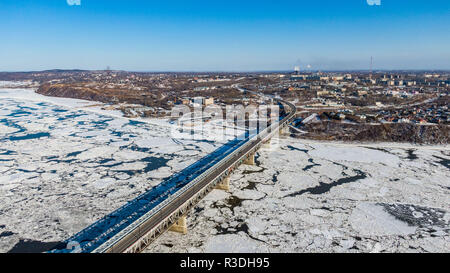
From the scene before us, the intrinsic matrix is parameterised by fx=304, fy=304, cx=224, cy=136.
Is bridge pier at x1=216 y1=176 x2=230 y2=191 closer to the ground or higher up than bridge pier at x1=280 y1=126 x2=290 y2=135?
closer to the ground

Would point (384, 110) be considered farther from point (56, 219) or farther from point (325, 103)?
point (56, 219)

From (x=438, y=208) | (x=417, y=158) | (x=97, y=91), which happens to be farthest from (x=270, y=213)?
(x=97, y=91)

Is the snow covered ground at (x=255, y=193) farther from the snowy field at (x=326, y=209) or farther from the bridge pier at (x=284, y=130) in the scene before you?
the bridge pier at (x=284, y=130)

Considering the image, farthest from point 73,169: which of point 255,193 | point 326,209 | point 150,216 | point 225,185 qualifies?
point 326,209

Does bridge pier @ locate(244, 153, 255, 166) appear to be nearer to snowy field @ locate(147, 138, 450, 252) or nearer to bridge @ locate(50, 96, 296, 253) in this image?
snowy field @ locate(147, 138, 450, 252)

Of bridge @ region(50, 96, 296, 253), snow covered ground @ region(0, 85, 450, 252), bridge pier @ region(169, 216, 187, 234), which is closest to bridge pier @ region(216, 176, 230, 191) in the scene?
bridge @ region(50, 96, 296, 253)

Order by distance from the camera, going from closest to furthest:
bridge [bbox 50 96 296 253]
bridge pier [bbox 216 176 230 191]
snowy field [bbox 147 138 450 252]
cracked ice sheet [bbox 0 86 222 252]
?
bridge [bbox 50 96 296 253] < snowy field [bbox 147 138 450 252] < cracked ice sheet [bbox 0 86 222 252] < bridge pier [bbox 216 176 230 191]

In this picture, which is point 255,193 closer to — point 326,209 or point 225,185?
point 225,185

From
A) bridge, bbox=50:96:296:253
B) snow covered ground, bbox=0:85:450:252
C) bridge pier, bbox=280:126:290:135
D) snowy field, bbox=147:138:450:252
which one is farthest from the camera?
bridge pier, bbox=280:126:290:135
